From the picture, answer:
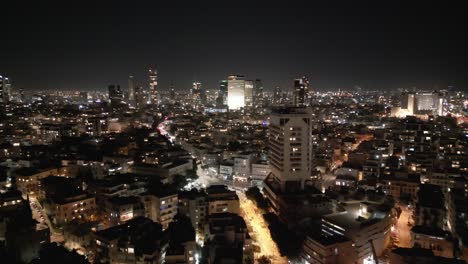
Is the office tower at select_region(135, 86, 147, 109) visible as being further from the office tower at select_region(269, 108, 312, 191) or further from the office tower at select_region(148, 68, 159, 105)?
the office tower at select_region(269, 108, 312, 191)

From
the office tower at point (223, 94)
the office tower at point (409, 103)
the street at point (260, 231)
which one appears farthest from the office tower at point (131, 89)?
the street at point (260, 231)

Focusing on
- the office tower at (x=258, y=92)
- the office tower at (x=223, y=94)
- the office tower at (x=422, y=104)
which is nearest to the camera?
the office tower at (x=422, y=104)

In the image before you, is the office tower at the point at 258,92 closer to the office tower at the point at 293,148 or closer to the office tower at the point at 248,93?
the office tower at the point at 248,93

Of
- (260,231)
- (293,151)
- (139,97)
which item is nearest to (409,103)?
(293,151)

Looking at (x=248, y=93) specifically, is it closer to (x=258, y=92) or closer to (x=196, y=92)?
(x=258, y=92)

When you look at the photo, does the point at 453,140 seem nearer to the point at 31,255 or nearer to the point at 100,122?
the point at 31,255

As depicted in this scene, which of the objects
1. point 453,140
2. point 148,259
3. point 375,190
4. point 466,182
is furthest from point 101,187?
point 453,140
